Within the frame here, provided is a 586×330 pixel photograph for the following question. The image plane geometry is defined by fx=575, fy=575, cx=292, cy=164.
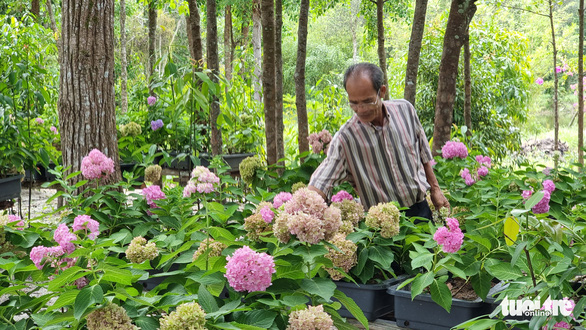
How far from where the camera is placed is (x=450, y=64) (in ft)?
11.2

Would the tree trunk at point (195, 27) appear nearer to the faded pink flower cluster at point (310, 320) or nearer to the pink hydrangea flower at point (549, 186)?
the pink hydrangea flower at point (549, 186)

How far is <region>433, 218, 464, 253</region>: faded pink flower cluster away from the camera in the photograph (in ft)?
4.73

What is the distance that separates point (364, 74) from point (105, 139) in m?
1.34

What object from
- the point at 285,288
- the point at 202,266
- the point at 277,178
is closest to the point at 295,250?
the point at 285,288

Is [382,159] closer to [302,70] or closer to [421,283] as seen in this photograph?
[421,283]

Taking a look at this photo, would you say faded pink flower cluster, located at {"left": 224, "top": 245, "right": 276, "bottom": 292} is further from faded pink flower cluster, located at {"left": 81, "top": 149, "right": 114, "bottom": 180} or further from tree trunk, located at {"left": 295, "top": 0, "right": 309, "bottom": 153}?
tree trunk, located at {"left": 295, "top": 0, "right": 309, "bottom": 153}

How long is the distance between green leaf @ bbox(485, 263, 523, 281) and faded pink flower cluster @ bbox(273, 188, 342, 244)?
1.33ft

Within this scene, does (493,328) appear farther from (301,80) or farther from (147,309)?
(301,80)

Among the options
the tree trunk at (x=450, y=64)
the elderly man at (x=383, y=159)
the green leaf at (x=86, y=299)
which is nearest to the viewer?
the green leaf at (x=86, y=299)

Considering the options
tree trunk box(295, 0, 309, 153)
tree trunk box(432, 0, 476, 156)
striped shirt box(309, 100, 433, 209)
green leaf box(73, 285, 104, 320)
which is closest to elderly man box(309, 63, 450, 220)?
striped shirt box(309, 100, 433, 209)

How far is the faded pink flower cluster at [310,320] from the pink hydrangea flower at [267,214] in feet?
1.53

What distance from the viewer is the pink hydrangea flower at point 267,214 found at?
1.54 meters

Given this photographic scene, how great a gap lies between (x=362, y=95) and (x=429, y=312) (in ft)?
3.18

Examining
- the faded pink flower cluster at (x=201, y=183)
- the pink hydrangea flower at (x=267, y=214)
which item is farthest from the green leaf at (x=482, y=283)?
the faded pink flower cluster at (x=201, y=183)
